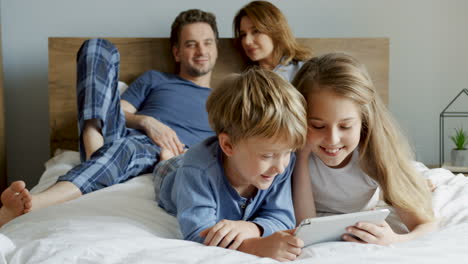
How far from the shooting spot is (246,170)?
1.06 metres

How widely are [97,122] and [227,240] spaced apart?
Answer: 3.07 feet

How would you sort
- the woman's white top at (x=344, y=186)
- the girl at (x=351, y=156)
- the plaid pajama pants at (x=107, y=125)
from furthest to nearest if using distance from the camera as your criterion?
the plaid pajama pants at (x=107, y=125) → the woman's white top at (x=344, y=186) → the girl at (x=351, y=156)

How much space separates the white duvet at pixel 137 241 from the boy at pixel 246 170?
0.21 ft

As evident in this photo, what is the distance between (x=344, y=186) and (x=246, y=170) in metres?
0.32

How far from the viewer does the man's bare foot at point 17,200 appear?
1266mm

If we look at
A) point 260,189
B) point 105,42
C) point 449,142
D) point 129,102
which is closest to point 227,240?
point 260,189

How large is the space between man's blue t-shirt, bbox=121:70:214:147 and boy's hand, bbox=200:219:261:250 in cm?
102

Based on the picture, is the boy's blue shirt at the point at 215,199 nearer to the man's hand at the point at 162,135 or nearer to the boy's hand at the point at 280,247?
the boy's hand at the point at 280,247

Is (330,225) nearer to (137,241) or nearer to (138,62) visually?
(137,241)

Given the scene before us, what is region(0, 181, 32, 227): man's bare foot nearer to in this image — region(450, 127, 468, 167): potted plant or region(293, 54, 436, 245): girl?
region(293, 54, 436, 245): girl

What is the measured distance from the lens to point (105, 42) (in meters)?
1.86

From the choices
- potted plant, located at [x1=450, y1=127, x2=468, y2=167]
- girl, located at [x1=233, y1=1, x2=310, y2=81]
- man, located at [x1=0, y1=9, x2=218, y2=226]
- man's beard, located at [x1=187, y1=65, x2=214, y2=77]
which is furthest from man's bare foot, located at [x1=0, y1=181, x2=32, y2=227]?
potted plant, located at [x1=450, y1=127, x2=468, y2=167]

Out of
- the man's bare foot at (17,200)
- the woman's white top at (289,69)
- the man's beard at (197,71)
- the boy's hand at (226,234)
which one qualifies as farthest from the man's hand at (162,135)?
the boy's hand at (226,234)

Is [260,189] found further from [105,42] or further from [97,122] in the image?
[105,42]
